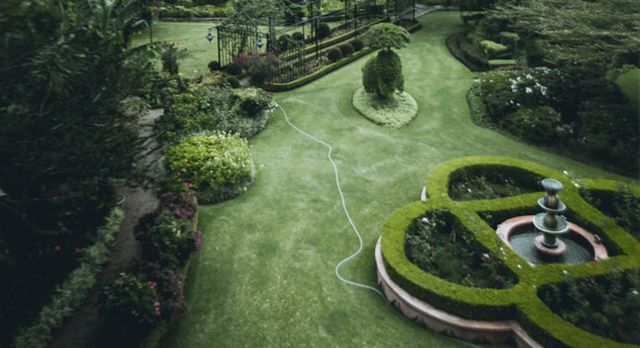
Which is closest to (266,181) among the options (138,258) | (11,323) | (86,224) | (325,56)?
(138,258)

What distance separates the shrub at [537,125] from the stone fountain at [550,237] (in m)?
6.34

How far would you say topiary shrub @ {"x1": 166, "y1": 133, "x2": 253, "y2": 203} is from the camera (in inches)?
464

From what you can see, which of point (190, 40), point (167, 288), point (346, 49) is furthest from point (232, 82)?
point (167, 288)

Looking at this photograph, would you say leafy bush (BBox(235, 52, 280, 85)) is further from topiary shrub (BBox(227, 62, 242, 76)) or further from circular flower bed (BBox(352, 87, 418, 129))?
circular flower bed (BBox(352, 87, 418, 129))

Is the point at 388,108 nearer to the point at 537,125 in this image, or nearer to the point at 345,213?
the point at 537,125

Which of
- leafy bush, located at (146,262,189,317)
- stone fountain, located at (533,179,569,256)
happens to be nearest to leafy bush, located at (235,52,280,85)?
leafy bush, located at (146,262,189,317)

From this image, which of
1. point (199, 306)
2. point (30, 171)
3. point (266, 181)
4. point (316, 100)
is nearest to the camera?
point (30, 171)

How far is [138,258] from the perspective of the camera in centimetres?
924

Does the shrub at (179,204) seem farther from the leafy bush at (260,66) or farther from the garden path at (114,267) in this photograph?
the leafy bush at (260,66)

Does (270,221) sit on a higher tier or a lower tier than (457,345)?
higher

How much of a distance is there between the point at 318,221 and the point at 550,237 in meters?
5.38

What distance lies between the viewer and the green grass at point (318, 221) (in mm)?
8258

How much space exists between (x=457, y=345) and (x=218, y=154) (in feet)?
25.3

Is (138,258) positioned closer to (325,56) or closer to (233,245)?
(233,245)
